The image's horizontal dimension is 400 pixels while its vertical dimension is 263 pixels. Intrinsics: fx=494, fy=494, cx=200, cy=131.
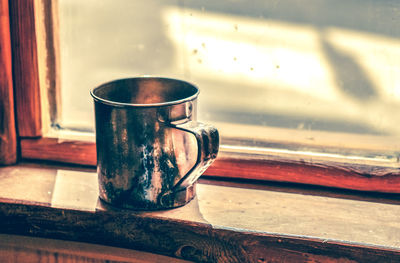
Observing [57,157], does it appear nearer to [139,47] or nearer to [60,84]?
[60,84]

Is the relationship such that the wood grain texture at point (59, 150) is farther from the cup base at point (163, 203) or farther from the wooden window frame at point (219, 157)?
the cup base at point (163, 203)

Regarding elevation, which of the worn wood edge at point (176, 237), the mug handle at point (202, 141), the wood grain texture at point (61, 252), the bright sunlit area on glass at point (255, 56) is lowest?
the wood grain texture at point (61, 252)

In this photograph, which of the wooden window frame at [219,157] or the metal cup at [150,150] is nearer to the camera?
the metal cup at [150,150]

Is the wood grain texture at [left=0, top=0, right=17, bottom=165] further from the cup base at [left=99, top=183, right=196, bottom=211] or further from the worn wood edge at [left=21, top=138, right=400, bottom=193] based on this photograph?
the cup base at [left=99, top=183, right=196, bottom=211]

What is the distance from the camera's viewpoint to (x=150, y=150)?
29.2 inches

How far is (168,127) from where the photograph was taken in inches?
28.9

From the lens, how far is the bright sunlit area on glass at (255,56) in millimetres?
853

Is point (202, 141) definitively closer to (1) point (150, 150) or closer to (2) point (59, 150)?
(1) point (150, 150)

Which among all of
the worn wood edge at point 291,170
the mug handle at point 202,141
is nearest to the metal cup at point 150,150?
the mug handle at point 202,141

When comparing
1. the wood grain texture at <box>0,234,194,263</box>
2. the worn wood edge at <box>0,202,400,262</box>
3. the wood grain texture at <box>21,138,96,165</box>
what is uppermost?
the wood grain texture at <box>21,138,96,165</box>

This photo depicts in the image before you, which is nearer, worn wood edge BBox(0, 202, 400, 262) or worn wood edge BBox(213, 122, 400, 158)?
worn wood edge BBox(0, 202, 400, 262)

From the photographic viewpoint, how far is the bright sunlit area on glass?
2.80 feet

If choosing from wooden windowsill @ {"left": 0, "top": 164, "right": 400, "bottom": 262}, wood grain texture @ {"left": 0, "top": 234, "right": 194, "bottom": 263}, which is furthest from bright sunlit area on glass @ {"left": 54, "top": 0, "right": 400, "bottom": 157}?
wood grain texture @ {"left": 0, "top": 234, "right": 194, "bottom": 263}

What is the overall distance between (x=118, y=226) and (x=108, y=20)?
0.39 meters
